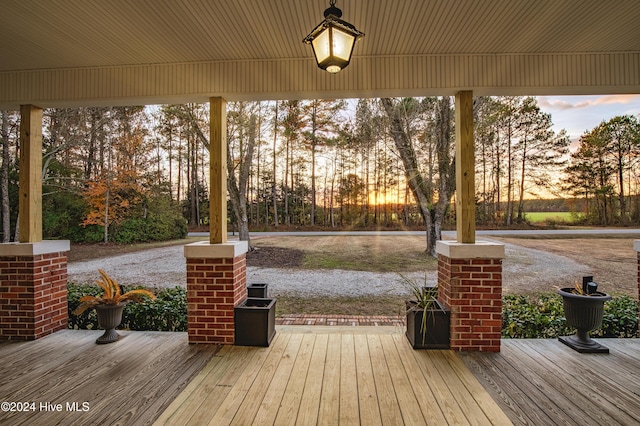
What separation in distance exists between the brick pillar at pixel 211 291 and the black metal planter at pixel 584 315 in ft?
10.4

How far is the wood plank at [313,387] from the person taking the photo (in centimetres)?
194

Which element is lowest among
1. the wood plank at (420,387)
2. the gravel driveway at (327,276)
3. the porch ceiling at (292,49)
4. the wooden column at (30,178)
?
the gravel driveway at (327,276)

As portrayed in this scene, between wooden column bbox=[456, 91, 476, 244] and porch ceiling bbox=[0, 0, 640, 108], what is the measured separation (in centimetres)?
27

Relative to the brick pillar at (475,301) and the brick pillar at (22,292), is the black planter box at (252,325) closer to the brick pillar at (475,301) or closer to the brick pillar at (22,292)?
the brick pillar at (475,301)

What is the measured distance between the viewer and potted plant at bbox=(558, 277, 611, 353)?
2793 millimetres

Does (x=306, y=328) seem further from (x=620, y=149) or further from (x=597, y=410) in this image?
(x=620, y=149)

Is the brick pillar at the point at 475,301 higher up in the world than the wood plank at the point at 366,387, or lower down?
higher up

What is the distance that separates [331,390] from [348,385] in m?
0.15

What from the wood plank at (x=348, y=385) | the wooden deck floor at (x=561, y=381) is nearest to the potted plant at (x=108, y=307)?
the wood plank at (x=348, y=385)

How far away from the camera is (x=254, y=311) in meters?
3.06

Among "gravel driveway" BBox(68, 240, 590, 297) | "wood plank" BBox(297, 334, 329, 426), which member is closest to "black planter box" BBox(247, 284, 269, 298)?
"wood plank" BBox(297, 334, 329, 426)

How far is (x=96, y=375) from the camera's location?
2492 mm

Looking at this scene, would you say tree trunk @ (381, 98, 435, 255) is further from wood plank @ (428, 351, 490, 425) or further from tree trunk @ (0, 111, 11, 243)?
tree trunk @ (0, 111, 11, 243)

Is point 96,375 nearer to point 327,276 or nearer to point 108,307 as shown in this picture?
point 108,307
